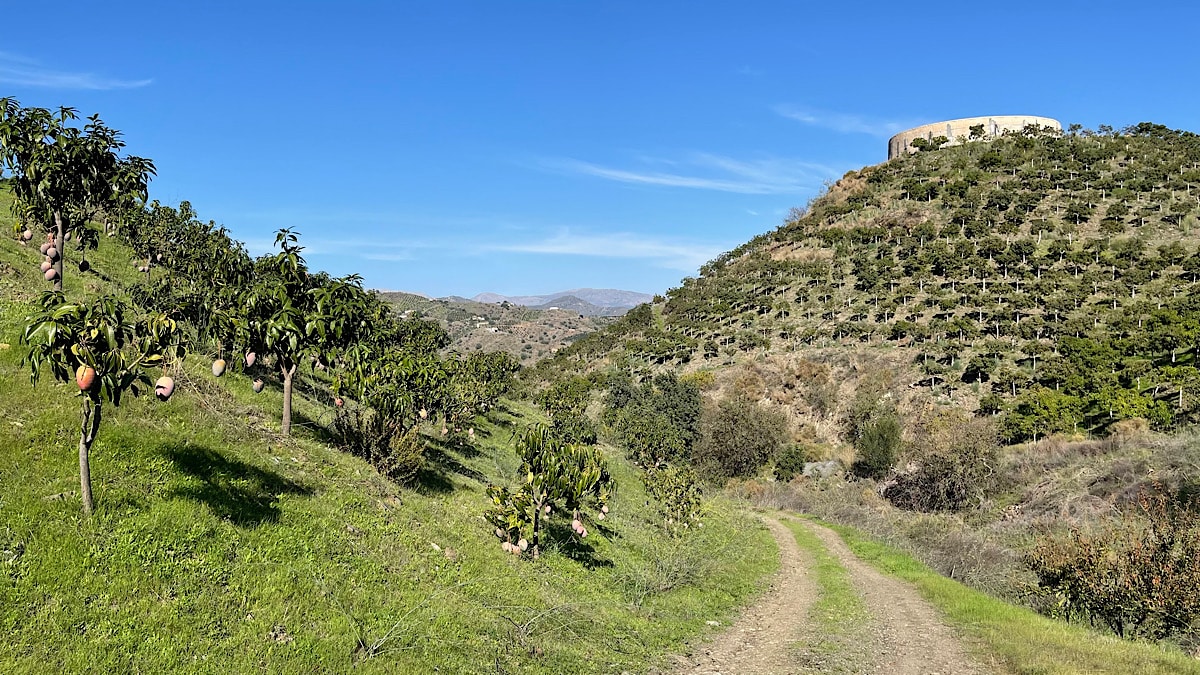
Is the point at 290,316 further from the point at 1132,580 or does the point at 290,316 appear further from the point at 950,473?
the point at 950,473

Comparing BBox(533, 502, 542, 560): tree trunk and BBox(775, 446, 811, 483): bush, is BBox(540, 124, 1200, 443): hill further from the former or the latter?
BBox(533, 502, 542, 560): tree trunk

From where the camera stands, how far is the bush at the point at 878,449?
4981cm

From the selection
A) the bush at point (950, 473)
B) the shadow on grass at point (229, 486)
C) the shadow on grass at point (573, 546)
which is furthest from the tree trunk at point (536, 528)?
the bush at point (950, 473)

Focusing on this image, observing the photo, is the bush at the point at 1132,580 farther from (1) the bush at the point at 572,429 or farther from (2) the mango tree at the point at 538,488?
(1) the bush at the point at 572,429

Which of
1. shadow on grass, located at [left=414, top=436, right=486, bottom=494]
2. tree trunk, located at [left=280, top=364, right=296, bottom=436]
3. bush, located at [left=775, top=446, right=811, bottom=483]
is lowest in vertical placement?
bush, located at [left=775, top=446, right=811, bottom=483]

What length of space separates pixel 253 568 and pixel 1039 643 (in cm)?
1487

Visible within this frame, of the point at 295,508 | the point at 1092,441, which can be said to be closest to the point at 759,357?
the point at 1092,441

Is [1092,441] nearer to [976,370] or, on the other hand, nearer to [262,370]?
[976,370]

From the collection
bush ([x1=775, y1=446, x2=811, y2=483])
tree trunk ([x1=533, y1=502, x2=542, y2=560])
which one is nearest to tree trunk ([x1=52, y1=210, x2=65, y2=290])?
tree trunk ([x1=533, y1=502, x2=542, y2=560])

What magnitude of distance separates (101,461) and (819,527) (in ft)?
111

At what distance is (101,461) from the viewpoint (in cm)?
888

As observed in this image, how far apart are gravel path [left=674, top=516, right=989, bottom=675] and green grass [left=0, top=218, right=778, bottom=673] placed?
2.63 ft

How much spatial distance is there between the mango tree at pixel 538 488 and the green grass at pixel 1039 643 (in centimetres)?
919

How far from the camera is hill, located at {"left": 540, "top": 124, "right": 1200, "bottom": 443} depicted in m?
52.9
